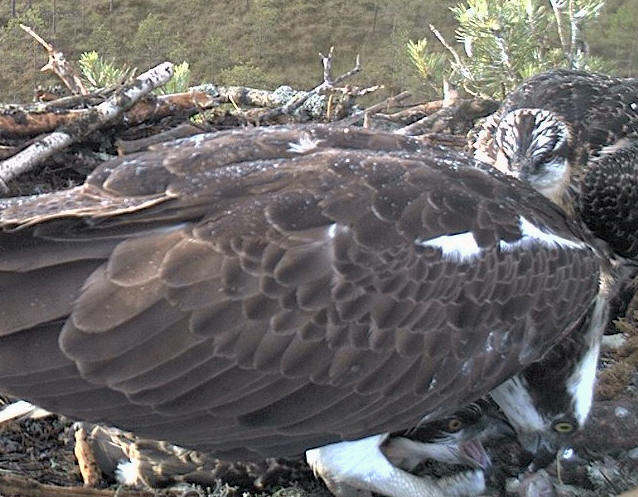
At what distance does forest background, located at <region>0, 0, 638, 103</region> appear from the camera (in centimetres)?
1454

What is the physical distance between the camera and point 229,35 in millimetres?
16938

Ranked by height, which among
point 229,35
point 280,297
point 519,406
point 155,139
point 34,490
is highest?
point 280,297

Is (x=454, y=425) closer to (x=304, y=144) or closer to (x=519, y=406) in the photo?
(x=519, y=406)

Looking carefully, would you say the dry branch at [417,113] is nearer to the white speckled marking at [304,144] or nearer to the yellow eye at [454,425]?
the white speckled marking at [304,144]

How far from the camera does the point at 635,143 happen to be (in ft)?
13.7

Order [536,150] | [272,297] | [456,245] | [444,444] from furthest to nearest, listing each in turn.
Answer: [536,150] < [444,444] < [456,245] < [272,297]

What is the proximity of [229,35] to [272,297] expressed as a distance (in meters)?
15.1

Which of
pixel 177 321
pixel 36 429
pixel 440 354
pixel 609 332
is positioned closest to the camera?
pixel 177 321

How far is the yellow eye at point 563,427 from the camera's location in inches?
119

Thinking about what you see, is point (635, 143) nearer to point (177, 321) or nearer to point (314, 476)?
point (314, 476)

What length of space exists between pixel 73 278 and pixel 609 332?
2381 mm

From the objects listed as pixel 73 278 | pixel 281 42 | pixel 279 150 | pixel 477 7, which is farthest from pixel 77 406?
pixel 281 42

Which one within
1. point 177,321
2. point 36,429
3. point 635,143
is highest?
point 177,321

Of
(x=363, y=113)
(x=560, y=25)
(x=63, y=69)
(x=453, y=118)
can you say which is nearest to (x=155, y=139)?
(x=63, y=69)
